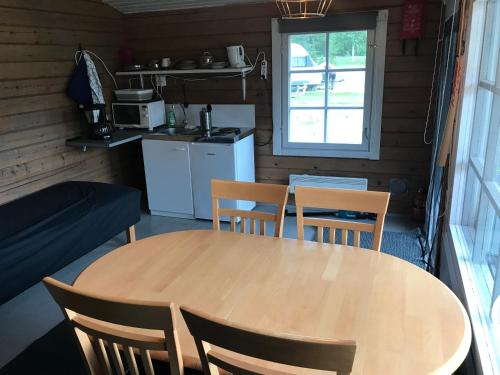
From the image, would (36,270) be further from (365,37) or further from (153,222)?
(365,37)

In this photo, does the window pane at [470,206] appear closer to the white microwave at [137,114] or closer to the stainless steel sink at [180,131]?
the stainless steel sink at [180,131]

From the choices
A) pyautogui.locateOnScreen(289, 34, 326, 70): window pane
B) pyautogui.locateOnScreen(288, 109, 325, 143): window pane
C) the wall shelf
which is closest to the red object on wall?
pyautogui.locateOnScreen(289, 34, 326, 70): window pane

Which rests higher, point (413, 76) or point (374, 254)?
point (413, 76)

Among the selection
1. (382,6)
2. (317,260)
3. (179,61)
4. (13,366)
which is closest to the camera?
(317,260)

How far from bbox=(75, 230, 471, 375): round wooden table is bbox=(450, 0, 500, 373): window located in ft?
0.65

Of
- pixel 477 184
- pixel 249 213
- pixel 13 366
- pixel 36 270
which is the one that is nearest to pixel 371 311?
pixel 249 213

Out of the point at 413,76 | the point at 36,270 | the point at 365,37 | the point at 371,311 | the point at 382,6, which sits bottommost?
the point at 36,270

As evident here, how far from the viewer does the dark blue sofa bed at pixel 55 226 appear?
2398 millimetres

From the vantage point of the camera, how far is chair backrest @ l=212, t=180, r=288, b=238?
199 cm

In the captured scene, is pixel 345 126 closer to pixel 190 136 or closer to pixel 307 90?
pixel 307 90

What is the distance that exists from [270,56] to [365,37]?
0.86 meters

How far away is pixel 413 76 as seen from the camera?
3555mm

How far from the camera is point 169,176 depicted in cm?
395

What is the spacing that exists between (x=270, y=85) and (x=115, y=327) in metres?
3.10
